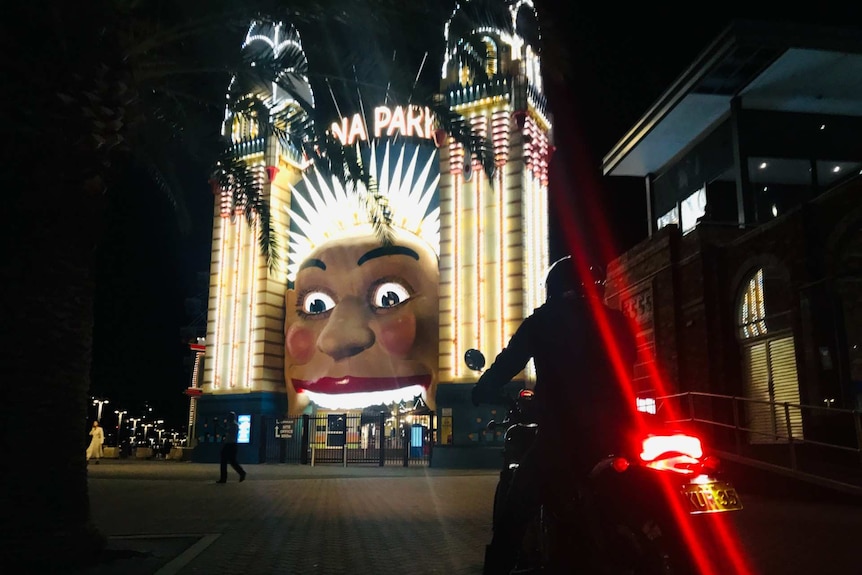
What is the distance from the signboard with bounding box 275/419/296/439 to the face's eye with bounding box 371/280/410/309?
504 cm

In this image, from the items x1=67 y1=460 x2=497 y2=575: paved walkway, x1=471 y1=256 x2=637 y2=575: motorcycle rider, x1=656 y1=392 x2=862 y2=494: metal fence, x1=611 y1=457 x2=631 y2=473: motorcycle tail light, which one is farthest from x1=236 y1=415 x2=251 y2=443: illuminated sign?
x1=611 y1=457 x2=631 y2=473: motorcycle tail light

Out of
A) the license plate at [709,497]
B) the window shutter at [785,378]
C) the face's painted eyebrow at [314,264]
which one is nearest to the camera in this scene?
the license plate at [709,497]

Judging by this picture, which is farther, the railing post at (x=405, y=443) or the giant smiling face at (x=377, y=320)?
the giant smiling face at (x=377, y=320)

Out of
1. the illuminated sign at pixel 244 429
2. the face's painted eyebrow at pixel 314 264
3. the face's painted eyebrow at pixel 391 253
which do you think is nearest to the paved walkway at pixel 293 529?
the face's painted eyebrow at pixel 391 253

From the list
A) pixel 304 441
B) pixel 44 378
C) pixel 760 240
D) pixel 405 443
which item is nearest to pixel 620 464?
pixel 44 378

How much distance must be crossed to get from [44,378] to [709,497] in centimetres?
458

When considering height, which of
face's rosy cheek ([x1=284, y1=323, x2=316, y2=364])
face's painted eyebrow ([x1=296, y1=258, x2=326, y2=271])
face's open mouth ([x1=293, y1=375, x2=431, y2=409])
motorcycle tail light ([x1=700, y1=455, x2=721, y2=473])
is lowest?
motorcycle tail light ([x1=700, y1=455, x2=721, y2=473])

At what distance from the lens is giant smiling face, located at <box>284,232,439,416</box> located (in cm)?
2462

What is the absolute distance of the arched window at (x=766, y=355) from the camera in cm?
1373

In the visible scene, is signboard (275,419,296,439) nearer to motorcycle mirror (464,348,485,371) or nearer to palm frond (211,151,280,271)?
palm frond (211,151,280,271)

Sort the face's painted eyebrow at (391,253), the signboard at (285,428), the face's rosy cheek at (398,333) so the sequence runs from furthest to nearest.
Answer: the signboard at (285,428), the face's painted eyebrow at (391,253), the face's rosy cheek at (398,333)

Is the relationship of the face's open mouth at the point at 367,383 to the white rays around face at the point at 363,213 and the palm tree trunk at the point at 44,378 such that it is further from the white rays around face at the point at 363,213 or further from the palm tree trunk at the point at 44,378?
the palm tree trunk at the point at 44,378

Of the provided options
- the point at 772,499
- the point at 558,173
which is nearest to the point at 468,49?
the point at 772,499

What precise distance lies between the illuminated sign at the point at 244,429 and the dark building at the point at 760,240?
14.0 metres
